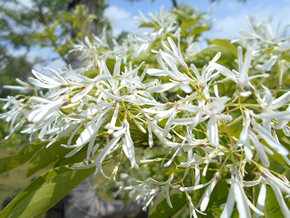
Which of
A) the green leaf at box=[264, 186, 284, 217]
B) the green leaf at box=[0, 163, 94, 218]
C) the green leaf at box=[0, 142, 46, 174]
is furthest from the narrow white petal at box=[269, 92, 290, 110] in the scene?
the green leaf at box=[0, 142, 46, 174]

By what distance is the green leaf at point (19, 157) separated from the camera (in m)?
0.65

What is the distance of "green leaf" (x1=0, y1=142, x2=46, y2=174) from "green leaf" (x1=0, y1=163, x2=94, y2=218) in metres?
0.14

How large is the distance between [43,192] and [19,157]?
0.20 metres

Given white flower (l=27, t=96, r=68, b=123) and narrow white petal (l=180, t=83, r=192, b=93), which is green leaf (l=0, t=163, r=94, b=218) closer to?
white flower (l=27, t=96, r=68, b=123)

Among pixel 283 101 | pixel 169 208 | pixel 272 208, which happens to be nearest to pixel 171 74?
pixel 283 101

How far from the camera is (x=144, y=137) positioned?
60 cm

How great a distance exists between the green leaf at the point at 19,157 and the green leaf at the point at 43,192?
0.47ft

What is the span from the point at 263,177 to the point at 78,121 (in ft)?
1.08

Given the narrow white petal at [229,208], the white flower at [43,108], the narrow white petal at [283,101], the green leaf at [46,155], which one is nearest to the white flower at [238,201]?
the narrow white petal at [229,208]

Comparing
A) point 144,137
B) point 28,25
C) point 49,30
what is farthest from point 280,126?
point 28,25

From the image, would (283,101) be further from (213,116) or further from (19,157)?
(19,157)

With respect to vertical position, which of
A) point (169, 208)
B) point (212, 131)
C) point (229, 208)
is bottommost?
point (169, 208)

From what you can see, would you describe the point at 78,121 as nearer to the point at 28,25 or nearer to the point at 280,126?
the point at 280,126

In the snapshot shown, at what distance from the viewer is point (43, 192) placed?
51cm
